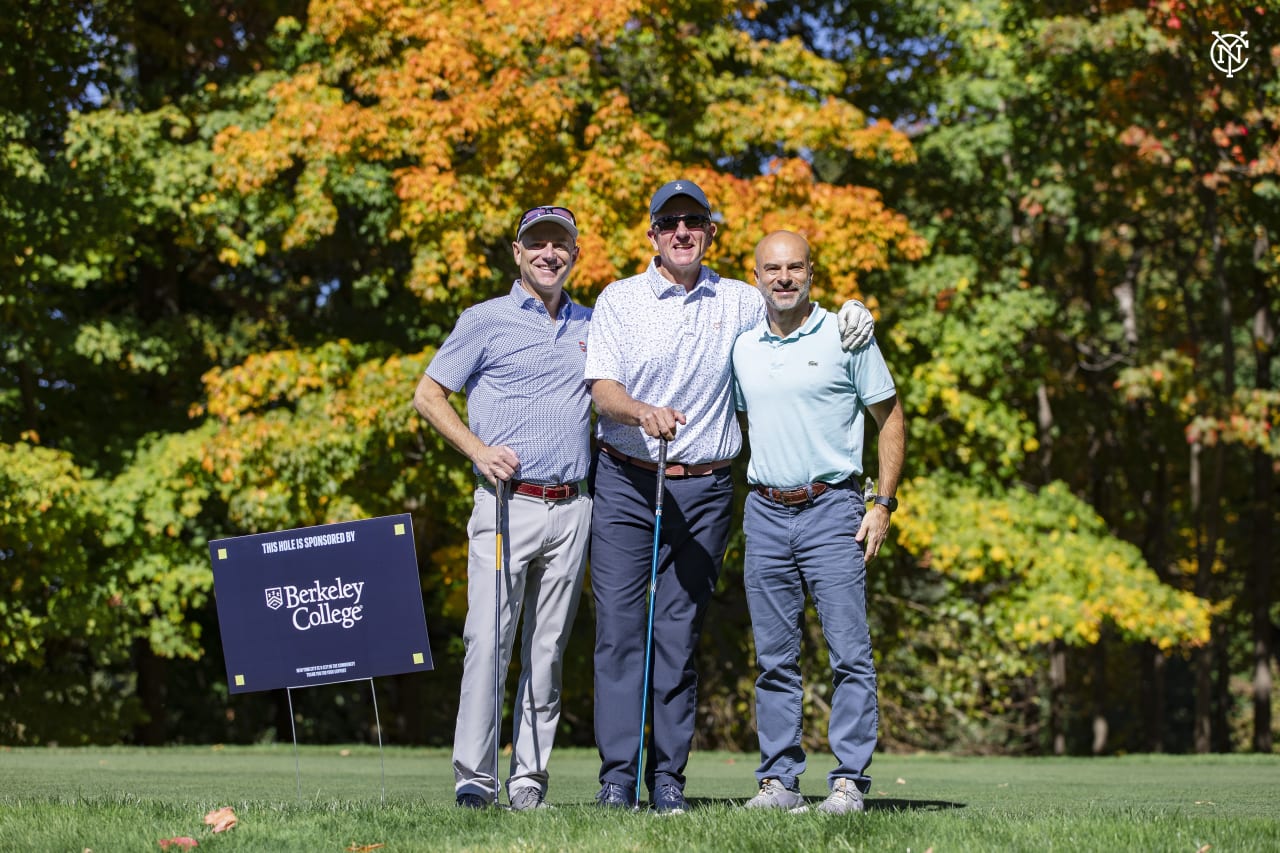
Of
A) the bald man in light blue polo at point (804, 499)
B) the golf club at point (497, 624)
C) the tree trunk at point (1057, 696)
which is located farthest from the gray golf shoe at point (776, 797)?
the tree trunk at point (1057, 696)

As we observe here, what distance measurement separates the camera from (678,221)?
5516 millimetres

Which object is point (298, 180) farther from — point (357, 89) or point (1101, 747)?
point (1101, 747)

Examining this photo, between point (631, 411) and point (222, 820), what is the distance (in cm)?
189

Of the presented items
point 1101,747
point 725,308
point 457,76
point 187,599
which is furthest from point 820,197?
point 1101,747

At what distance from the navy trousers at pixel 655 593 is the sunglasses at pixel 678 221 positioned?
896 mm

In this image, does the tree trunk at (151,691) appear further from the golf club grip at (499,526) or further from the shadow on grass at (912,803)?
the golf club grip at (499,526)

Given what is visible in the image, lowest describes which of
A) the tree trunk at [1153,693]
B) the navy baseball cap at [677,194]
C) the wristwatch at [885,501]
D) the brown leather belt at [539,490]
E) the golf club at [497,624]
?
the tree trunk at [1153,693]

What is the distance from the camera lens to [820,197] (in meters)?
15.8

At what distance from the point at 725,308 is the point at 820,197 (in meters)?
10.6

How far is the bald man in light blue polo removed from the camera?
526cm

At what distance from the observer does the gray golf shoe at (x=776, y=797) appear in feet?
16.9

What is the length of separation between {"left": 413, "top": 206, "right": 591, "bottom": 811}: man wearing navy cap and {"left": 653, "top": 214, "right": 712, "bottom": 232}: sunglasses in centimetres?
36

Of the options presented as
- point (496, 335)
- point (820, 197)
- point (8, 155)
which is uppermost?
point (8, 155)

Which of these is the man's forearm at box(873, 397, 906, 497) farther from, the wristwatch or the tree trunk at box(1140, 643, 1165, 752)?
the tree trunk at box(1140, 643, 1165, 752)
